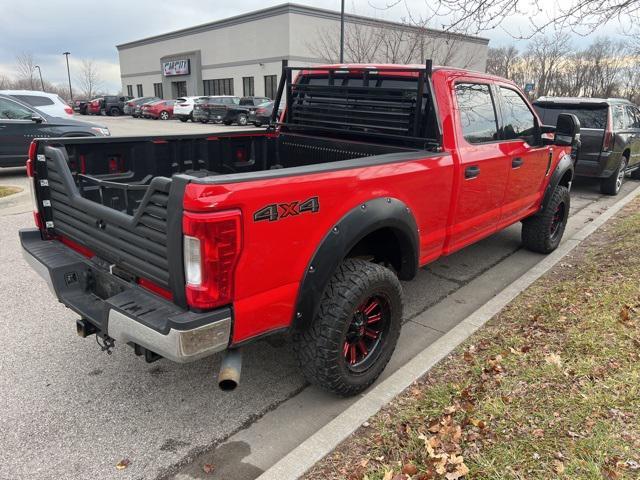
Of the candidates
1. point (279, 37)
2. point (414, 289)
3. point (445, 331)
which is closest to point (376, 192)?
point (445, 331)

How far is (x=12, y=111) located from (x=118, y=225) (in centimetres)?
928

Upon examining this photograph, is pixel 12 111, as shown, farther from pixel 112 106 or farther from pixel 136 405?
pixel 112 106

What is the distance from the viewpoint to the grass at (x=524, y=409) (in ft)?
7.66

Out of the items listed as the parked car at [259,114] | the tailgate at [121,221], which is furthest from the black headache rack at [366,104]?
the parked car at [259,114]

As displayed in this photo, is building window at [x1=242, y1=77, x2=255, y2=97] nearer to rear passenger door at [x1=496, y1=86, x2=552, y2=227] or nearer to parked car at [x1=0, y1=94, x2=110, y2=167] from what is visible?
parked car at [x1=0, y1=94, x2=110, y2=167]

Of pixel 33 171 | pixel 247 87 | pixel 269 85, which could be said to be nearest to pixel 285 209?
A: pixel 33 171

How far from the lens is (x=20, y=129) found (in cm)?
1000

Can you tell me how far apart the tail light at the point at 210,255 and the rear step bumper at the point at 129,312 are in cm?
9

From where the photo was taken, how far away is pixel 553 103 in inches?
369

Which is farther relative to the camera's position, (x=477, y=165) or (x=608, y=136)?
(x=608, y=136)

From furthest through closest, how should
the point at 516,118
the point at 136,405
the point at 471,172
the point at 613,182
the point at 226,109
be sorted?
the point at 226,109, the point at 613,182, the point at 516,118, the point at 471,172, the point at 136,405

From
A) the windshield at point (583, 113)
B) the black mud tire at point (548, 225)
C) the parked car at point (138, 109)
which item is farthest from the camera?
A: the parked car at point (138, 109)

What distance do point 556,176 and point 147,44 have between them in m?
55.9

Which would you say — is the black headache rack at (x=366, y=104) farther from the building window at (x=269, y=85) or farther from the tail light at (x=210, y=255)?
the building window at (x=269, y=85)
